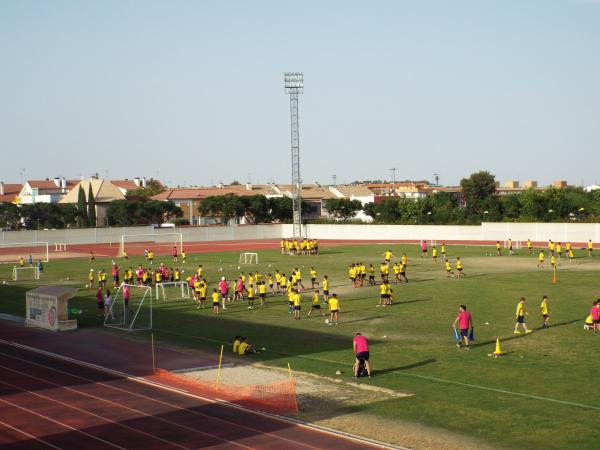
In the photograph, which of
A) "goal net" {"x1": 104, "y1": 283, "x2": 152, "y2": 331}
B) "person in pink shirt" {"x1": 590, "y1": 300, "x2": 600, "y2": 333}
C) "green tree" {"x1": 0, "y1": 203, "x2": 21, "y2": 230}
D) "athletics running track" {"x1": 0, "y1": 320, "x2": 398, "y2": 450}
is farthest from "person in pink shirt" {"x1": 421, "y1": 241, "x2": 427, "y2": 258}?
"green tree" {"x1": 0, "y1": 203, "x2": 21, "y2": 230}

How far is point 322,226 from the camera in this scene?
333 feet

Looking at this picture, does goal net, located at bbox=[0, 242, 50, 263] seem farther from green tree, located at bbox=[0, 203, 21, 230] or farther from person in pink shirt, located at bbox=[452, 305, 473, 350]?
person in pink shirt, located at bbox=[452, 305, 473, 350]

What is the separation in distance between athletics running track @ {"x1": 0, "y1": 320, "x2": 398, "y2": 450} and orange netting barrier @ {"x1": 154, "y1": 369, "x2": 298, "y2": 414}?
52 cm

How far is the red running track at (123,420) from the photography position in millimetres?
17047

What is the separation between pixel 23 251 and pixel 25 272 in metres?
23.4

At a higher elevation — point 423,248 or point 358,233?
point 358,233

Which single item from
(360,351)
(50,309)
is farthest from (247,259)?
(360,351)

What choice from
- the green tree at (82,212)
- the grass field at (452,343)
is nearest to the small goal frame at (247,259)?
the grass field at (452,343)

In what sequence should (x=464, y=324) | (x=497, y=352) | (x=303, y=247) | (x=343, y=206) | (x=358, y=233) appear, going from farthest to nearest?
(x=343, y=206)
(x=358, y=233)
(x=303, y=247)
(x=464, y=324)
(x=497, y=352)

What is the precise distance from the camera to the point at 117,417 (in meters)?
19.2

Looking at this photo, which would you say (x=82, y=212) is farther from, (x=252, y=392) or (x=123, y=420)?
(x=123, y=420)

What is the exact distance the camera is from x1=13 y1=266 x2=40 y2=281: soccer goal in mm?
56681

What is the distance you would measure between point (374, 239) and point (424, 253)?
28.0 m

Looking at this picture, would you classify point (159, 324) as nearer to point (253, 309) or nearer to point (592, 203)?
point (253, 309)
